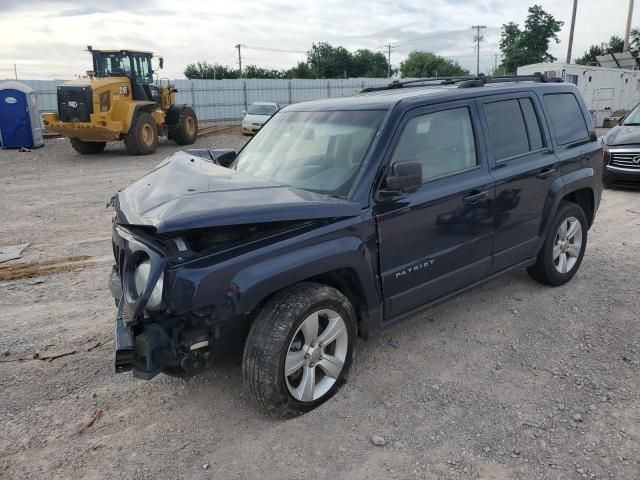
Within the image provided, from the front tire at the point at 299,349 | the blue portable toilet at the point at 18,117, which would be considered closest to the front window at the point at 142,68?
the blue portable toilet at the point at 18,117

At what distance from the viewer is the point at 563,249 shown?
4.91m

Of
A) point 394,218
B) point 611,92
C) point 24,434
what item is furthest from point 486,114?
point 611,92

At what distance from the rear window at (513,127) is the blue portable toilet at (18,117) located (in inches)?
657

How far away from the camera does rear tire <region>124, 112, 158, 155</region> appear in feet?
50.3

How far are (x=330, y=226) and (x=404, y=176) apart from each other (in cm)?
56

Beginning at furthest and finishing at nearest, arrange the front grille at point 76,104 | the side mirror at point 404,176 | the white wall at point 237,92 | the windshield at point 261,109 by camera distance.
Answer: the white wall at point 237,92 → the windshield at point 261,109 → the front grille at point 76,104 → the side mirror at point 404,176

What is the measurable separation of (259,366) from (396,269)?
3.69ft

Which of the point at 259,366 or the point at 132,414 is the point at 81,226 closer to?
the point at 132,414

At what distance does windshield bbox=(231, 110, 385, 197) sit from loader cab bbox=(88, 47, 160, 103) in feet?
44.2

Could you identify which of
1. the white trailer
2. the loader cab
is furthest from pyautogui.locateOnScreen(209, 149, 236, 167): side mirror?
the white trailer

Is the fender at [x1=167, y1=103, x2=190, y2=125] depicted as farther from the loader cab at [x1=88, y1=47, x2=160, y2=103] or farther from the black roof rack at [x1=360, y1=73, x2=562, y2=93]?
the black roof rack at [x1=360, y1=73, x2=562, y2=93]

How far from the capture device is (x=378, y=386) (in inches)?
133

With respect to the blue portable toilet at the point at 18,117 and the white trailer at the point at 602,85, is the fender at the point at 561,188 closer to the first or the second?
the blue portable toilet at the point at 18,117

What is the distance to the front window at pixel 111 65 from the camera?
52.2 ft
